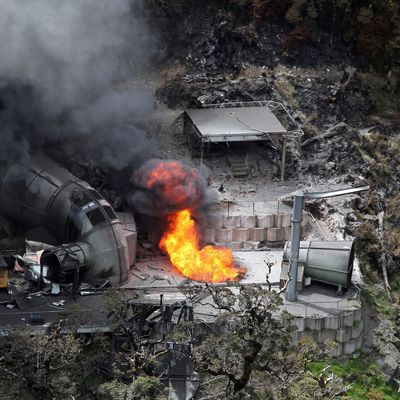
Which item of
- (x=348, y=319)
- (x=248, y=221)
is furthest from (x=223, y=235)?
(x=348, y=319)

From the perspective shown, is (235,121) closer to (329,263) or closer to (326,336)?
(329,263)

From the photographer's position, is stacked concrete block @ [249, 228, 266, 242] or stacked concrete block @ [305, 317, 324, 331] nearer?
stacked concrete block @ [305, 317, 324, 331]

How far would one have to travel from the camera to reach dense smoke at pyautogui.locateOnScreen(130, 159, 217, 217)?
2434 inches

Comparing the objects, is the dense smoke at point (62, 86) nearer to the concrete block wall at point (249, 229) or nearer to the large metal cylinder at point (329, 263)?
the concrete block wall at point (249, 229)

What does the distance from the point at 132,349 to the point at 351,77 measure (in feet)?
109

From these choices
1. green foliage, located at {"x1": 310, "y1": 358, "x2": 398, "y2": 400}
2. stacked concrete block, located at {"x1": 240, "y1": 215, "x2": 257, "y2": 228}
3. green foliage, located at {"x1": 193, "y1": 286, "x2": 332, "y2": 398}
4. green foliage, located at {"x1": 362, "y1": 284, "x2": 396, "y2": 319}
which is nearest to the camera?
green foliage, located at {"x1": 193, "y1": 286, "x2": 332, "y2": 398}

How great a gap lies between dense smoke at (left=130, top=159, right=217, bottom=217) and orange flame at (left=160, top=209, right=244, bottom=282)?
0.77m

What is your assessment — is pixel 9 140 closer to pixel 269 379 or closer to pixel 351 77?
pixel 269 379

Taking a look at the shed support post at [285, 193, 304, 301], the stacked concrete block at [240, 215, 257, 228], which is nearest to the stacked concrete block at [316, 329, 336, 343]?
the shed support post at [285, 193, 304, 301]

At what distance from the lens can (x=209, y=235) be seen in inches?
2517

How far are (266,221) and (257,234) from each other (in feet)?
3.03

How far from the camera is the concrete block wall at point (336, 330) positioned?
184 feet

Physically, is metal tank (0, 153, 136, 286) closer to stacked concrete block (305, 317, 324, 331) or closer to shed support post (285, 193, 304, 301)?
shed support post (285, 193, 304, 301)

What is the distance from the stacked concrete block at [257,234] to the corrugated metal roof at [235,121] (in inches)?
256
